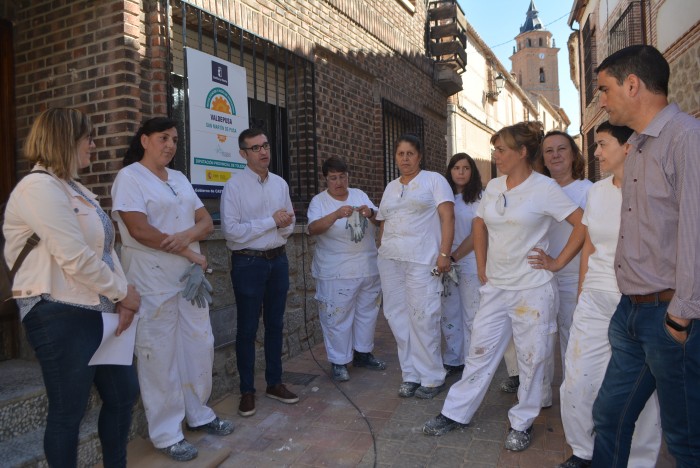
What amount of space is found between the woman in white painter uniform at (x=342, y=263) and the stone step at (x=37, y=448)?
1934 millimetres

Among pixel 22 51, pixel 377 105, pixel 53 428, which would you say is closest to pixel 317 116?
pixel 377 105

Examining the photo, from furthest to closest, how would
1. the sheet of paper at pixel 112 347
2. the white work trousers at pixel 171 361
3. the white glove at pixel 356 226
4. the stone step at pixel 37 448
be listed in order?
the white glove at pixel 356 226 → the white work trousers at pixel 171 361 → the stone step at pixel 37 448 → the sheet of paper at pixel 112 347

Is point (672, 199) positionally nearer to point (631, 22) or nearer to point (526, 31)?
point (631, 22)

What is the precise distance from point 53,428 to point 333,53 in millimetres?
5024

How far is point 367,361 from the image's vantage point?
4.77m

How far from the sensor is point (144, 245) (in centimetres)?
305

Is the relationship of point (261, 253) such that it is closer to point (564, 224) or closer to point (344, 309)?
point (344, 309)

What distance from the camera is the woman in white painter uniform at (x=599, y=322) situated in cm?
255

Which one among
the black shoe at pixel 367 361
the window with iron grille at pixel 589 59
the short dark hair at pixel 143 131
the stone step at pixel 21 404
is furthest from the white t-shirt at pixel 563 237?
the window with iron grille at pixel 589 59

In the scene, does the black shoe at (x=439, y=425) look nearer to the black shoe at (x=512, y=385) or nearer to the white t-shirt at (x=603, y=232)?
the black shoe at (x=512, y=385)

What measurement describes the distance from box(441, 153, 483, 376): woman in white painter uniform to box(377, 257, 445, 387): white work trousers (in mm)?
377

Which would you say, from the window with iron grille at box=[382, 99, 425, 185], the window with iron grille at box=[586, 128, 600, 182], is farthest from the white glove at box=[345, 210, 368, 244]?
the window with iron grille at box=[586, 128, 600, 182]

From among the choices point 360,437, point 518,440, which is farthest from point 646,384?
point 360,437

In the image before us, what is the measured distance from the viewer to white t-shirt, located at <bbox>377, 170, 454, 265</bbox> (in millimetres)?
3951
